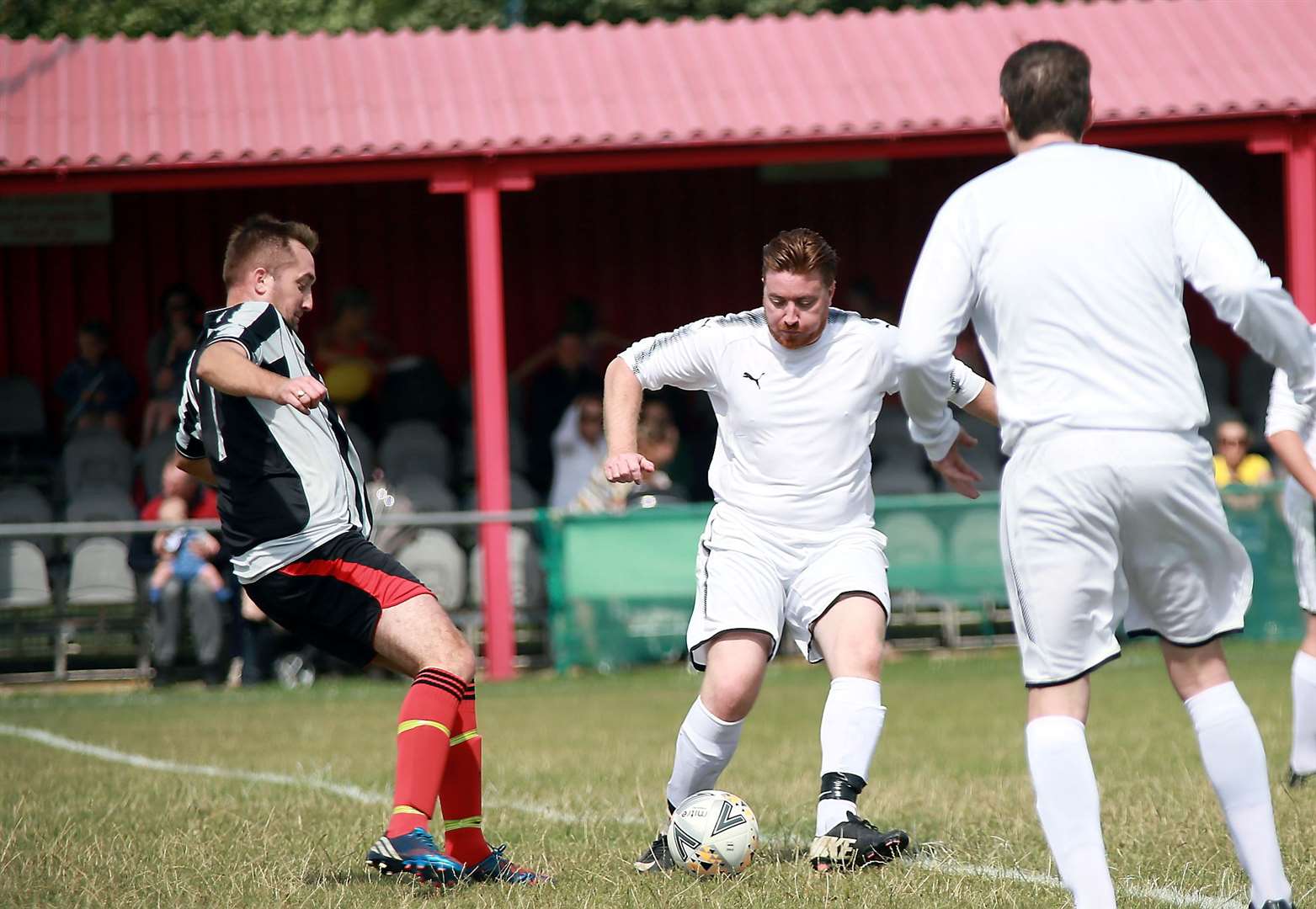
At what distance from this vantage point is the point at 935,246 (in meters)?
4.04

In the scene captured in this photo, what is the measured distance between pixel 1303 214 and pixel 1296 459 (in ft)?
26.1

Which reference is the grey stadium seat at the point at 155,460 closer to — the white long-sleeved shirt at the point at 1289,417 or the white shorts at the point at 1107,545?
the white long-sleeved shirt at the point at 1289,417

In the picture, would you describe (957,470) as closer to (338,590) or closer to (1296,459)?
(338,590)

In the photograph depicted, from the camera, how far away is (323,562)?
530 cm

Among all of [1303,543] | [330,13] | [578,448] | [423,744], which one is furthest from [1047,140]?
[330,13]

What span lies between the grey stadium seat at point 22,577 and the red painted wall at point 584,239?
4.82m

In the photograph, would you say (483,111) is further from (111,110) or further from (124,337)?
(124,337)

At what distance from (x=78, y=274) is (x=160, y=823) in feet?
38.3

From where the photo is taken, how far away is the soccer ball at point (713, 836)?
5.29m

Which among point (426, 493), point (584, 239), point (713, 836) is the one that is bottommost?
point (713, 836)

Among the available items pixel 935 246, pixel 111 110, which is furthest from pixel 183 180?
pixel 935 246

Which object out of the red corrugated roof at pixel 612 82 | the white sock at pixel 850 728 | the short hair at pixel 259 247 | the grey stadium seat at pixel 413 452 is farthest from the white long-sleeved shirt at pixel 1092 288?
the grey stadium seat at pixel 413 452

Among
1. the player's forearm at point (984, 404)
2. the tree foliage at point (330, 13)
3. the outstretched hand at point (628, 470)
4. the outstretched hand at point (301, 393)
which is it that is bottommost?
the outstretched hand at point (628, 470)

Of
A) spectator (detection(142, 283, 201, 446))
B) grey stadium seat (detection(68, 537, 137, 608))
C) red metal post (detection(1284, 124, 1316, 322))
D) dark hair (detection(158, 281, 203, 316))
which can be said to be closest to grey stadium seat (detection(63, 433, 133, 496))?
spectator (detection(142, 283, 201, 446))
